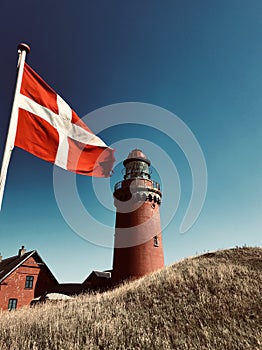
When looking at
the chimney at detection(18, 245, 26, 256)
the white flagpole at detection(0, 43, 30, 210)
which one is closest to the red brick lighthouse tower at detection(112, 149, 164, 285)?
the chimney at detection(18, 245, 26, 256)

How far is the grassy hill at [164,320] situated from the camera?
815 cm

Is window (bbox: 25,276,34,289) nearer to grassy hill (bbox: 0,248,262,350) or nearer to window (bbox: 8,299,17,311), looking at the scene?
window (bbox: 8,299,17,311)

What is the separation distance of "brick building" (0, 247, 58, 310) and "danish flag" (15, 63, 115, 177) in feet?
72.5

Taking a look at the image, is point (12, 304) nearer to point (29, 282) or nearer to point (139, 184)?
point (29, 282)

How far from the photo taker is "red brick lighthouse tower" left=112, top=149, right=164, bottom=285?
22141mm

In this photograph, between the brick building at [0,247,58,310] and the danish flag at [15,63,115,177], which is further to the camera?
the brick building at [0,247,58,310]

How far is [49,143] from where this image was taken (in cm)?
627

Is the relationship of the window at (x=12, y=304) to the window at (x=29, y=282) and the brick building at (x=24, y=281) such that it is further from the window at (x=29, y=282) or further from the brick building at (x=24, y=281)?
the window at (x=29, y=282)

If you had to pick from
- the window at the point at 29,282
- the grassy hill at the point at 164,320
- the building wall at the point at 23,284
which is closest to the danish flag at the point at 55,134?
the grassy hill at the point at 164,320

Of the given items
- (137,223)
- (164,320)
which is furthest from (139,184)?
(164,320)

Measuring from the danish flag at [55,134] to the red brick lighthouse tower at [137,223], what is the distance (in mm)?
16472

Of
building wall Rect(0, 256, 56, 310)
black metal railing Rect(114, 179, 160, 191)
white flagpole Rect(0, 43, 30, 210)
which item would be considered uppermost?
black metal railing Rect(114, 179, 160, 191)

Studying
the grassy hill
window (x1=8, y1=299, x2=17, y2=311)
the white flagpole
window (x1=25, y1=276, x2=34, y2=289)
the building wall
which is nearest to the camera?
the white flagpole

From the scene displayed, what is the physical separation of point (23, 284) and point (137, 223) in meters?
13.2
